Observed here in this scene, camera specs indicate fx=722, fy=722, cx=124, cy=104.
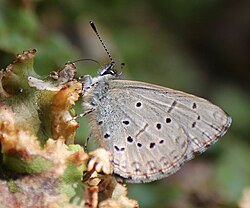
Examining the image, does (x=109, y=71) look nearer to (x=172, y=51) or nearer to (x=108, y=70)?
(x=108, y=70)

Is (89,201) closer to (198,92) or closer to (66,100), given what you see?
(66,100)

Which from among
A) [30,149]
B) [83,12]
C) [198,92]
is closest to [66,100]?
[30,149]

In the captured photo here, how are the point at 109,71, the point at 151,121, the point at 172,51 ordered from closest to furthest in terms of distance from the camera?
the point at 151,121 → the point at 109,71 → the point at 172,51

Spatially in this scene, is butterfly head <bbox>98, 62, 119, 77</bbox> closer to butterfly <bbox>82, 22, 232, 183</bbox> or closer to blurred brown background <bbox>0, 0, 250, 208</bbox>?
butterfly <bbox>82, 22, 232, 183</bbox>

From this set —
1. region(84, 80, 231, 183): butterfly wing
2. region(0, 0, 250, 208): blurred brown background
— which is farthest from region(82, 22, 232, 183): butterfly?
region(0, 0, 250, 208): blurred brown background

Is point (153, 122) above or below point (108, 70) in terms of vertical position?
below

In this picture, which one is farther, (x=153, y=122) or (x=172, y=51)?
(x=172, y=51)

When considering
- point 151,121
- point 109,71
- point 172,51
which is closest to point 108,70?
point 109,71
